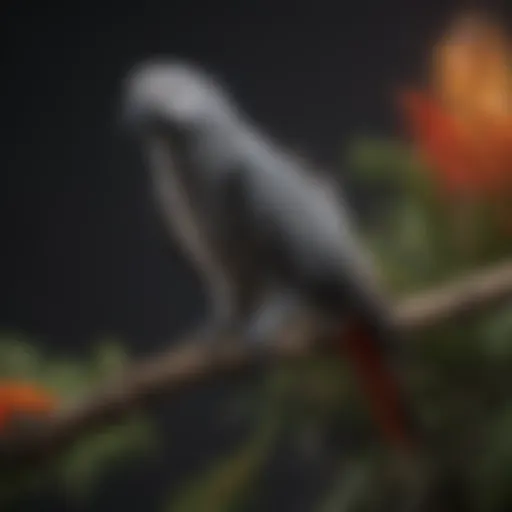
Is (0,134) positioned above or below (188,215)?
above

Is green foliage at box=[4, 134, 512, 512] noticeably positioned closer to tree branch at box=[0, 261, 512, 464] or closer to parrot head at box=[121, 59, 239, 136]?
tree branch at box=[0, 261, 512, 464]

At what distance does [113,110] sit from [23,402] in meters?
0.28

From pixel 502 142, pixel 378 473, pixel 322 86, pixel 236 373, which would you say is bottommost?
pixel 378 473

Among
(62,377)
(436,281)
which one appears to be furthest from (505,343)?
(62,377)

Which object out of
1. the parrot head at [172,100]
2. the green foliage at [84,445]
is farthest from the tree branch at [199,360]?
the parrot head at [172,100]

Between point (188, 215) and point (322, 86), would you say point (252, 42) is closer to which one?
point (322, 86)

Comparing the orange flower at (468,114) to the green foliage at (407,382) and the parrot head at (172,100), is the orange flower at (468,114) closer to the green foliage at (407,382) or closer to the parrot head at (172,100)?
the green foliage at (407,382)

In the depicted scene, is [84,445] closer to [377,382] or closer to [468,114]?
[377,382]

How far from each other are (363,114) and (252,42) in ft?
0.42

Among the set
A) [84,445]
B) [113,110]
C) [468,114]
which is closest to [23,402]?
[84,445]

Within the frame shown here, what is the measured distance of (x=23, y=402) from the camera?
102 cm

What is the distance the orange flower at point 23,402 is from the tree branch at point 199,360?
0.01 metres

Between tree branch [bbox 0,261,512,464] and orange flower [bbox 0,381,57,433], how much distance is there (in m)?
0.01

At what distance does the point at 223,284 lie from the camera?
1.01m
